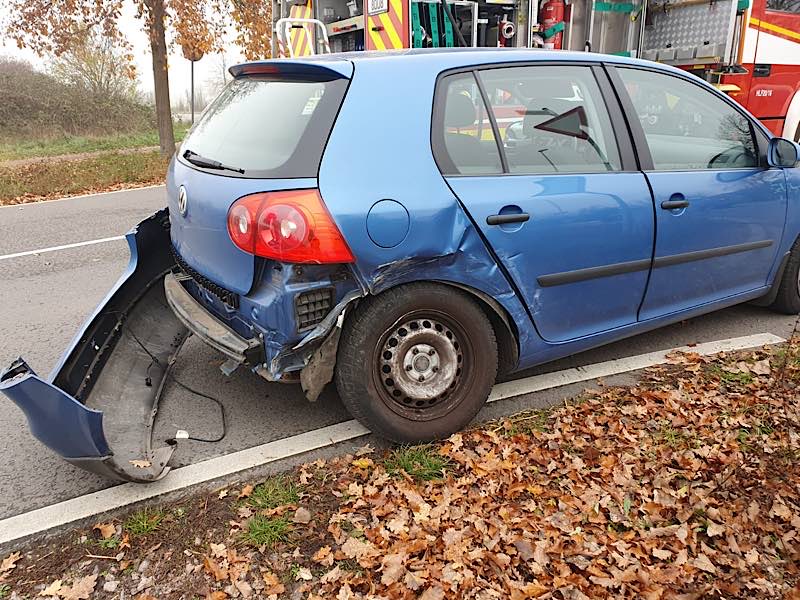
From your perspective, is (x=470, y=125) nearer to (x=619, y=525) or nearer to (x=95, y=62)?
(x=619, y=525)

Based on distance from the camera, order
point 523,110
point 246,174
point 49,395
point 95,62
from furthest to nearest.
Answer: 1. point 95,62
2. point 523,110
3. point 246,174
4. point 49,395

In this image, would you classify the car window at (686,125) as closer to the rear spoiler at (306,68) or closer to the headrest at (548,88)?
the headrest at (548,88)

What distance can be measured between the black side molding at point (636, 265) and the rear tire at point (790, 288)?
→ 1.54 ft

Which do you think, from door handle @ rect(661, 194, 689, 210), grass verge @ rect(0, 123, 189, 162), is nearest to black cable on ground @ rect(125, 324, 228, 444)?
door handle @ rect(661, 194, 689, 210)

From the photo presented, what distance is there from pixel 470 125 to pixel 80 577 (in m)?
2.44

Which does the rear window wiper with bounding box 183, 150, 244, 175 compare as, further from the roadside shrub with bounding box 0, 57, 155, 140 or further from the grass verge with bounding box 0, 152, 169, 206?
the roadside shrub with bounding box 0, 57, 155, 140

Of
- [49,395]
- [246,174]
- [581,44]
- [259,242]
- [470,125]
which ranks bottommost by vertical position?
[49,395]

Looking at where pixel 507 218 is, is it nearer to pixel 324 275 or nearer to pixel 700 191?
pixel 324 275

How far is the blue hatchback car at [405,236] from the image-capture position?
2.82 m

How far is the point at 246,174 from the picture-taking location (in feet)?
9.64

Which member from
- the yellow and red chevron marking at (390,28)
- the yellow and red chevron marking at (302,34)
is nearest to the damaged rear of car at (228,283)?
the yellow and red chevron marking at (390,28)

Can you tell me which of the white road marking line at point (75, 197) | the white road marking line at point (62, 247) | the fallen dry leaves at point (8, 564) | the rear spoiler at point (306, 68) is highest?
the rear spoiler at point (306, 68)

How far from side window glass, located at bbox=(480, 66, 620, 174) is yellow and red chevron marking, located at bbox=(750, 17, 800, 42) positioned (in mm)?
5766

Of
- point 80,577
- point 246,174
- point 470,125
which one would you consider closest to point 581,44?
point 470,125
